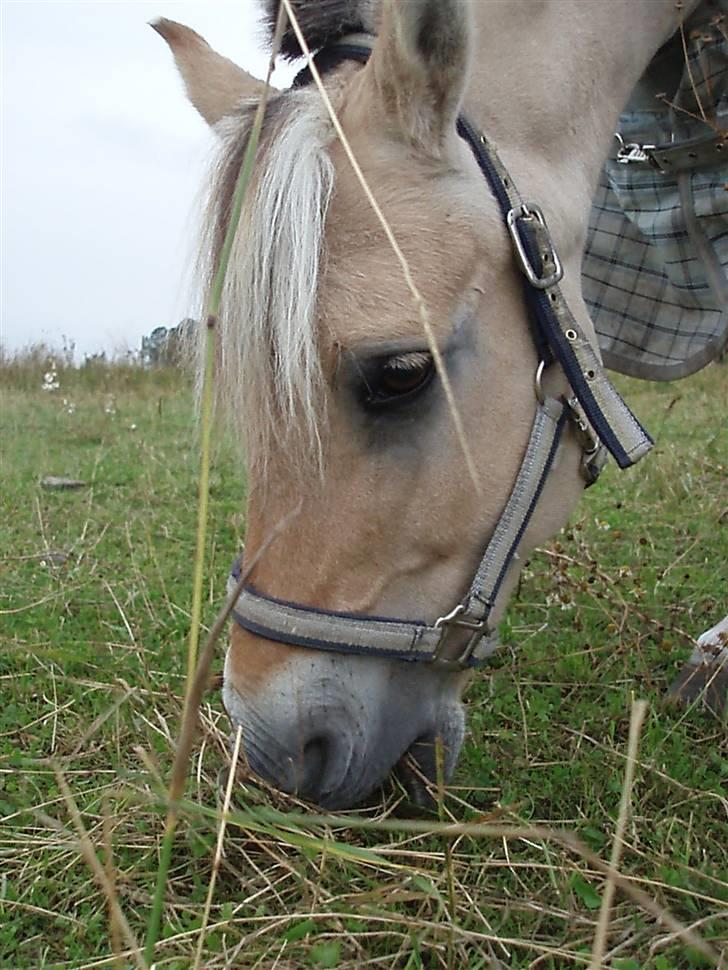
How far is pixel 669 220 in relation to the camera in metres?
2.47

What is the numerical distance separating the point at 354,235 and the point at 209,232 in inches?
11.2

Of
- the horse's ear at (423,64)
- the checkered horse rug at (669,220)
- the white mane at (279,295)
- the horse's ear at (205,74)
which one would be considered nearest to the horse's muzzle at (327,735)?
the white mane at (279,295)

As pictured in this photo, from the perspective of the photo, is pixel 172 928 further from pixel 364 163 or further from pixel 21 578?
pixel 21 578

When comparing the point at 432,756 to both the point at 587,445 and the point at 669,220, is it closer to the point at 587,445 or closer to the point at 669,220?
the point at 587,445

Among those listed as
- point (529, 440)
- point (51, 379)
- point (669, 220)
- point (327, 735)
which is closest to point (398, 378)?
point (529, 440)

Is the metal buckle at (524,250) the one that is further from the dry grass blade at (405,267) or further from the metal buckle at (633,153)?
the metal buckle at (633,153)

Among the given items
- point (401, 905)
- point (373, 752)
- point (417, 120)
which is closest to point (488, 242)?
point (417, 120)

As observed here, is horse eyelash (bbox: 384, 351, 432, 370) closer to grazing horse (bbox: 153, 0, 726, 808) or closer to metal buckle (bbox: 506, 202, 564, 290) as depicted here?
grazing horse (bbox: 153, 0, 726, 808)

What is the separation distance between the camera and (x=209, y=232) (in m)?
1.49

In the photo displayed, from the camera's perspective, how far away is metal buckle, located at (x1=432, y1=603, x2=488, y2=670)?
4.68 feet

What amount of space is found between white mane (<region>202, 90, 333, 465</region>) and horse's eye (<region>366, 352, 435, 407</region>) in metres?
0.09

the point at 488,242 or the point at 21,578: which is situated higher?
the point at 488,242

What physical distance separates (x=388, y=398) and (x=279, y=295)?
9.2 inches

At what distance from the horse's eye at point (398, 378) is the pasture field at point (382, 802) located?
1.33ft
